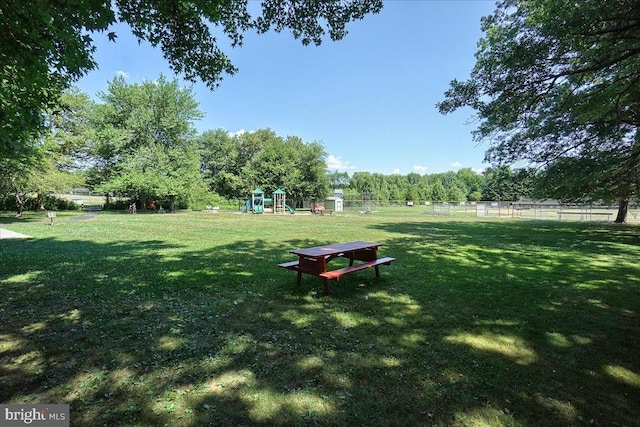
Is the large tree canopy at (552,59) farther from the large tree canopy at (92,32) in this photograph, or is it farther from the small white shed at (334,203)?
the small white shed at (334,203)

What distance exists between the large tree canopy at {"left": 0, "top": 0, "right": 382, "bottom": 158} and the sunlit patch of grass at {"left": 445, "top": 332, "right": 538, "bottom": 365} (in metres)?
5.42

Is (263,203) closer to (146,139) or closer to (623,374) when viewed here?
(146,139)

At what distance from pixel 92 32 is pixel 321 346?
4.44 m

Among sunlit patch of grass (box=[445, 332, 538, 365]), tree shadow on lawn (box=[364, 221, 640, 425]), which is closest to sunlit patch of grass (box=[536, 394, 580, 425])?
tree shadow on lawn (box=[364, 221, 640, 425])

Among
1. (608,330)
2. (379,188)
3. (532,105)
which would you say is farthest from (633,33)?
(379,188)

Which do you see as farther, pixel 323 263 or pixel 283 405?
pixel 323 263

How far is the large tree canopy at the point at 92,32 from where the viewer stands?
10.4 feet

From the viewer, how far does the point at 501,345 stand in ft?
12.0

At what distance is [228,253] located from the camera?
30.2ft

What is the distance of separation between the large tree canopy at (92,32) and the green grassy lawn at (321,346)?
2932 mm

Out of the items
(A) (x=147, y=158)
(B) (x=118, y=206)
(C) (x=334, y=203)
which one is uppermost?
(A) (x=147, y=158)

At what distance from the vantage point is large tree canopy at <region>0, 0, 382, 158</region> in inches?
125

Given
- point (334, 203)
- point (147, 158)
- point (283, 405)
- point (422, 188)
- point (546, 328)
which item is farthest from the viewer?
point (422, 188)

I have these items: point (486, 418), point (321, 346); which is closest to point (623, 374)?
point (486, 418)
